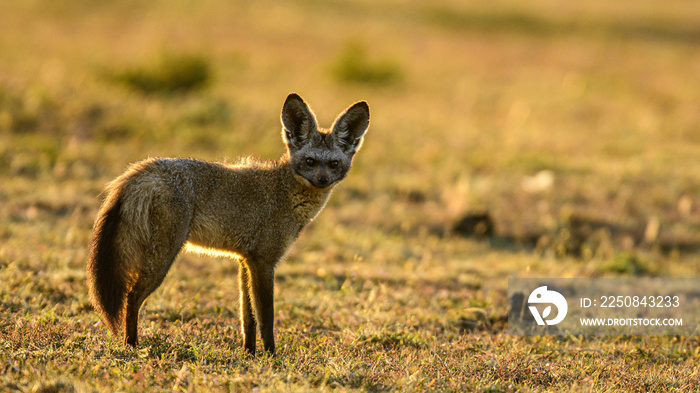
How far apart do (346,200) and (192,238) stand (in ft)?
22.4

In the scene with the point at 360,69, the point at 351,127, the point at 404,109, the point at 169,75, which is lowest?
the point at 351,127

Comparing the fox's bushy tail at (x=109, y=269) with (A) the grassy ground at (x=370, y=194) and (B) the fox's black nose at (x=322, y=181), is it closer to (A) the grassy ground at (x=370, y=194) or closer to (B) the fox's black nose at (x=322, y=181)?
(A) the grassy ground at (x=370, y=194)

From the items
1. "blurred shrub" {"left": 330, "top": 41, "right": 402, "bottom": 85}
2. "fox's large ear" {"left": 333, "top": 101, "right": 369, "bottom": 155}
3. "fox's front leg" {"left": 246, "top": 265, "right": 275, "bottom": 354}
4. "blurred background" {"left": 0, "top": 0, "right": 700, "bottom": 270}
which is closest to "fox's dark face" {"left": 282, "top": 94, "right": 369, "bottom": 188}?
"fox's large ear" {"left": 333, "top": 101, "right": 369, "bottom": 155}

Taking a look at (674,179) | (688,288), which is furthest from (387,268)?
(674,179)

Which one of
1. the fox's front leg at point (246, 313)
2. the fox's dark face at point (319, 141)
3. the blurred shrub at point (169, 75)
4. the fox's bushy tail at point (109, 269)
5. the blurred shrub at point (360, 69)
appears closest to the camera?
the fox's bushy tail at point (109, 269)

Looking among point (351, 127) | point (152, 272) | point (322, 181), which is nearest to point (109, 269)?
point (152, 272)

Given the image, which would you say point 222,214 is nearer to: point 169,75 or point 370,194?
point 370,194

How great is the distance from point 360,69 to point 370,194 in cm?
1152

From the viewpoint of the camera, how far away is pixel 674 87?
2338cm

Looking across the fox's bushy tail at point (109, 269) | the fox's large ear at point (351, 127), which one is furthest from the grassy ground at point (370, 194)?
the fox's large ear at point (351, 127)

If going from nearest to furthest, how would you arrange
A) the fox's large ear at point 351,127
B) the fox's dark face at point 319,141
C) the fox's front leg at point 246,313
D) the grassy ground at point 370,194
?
the grassy ground at point 370,194, the fox's front leg at point 246,313, the fox's dark face at point 319,141, the fox's large ear at point 351,127

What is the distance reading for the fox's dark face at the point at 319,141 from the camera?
6.04 meters

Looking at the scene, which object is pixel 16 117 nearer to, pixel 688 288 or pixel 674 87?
pixel 688 288

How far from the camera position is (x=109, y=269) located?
512 centimetres
